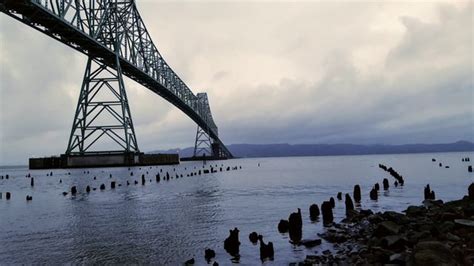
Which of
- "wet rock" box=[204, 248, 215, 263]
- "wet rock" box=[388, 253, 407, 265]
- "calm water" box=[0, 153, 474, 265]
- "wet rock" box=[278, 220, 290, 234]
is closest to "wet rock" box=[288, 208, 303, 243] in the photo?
"calm water" box=[0, 153, 474, 265]

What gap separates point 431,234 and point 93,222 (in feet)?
43.7

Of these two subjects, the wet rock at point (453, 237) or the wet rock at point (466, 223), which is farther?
the wet rock at point (466, 223)

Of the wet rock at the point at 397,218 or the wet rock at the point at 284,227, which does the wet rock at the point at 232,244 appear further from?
the wet rock at the point at 397,218

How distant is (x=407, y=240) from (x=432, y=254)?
260 cm

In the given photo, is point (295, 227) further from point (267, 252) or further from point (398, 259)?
point (398, 259)

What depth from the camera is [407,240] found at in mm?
10039

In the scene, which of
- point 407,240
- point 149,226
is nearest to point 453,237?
point 407,240

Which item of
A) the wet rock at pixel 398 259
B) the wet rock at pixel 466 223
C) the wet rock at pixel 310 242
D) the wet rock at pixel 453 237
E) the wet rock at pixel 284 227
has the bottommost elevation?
the wet rock at pixel 310 242

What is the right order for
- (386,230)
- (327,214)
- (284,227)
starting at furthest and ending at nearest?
(327,214) → (284,227) → (386,230)

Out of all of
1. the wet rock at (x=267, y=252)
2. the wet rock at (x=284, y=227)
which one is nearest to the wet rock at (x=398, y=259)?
the wet rock at (x=267, y=252)

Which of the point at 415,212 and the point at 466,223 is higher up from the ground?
the point at 466,223

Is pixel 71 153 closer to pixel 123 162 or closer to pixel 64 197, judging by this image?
pixel 123 162

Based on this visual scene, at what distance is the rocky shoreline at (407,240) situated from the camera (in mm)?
7840

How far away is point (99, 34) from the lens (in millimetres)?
56188
